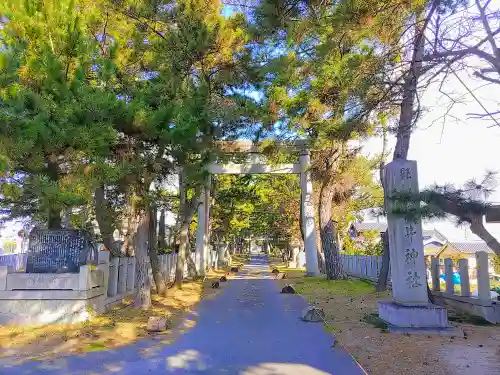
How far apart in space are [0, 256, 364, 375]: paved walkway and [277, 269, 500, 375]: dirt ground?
35 cm

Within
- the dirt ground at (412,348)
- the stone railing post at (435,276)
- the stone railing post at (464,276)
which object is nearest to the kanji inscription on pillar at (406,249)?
the dirt ground at (412,348)

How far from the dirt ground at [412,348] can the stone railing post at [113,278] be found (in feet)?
17.1

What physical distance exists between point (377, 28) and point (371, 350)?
15.0ft

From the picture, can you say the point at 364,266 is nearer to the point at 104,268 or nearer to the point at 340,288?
the point at 340,288

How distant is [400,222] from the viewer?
27.2ft

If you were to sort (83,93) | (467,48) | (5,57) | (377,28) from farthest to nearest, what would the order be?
(83,93) < (5,57) < (377,28) < (467,48)

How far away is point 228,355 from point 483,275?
5386mm

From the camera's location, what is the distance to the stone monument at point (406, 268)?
7707 millimetres

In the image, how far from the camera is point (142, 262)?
10484 mm

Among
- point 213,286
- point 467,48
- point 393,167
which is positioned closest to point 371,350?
point 393,167

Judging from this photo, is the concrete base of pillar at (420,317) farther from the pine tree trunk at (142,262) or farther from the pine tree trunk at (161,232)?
the pine tree trunk at (161,232)

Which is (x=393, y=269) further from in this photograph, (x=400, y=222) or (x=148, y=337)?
(x=148, y=337)

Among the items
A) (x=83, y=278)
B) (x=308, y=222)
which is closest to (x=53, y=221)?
(x=83, y=278)

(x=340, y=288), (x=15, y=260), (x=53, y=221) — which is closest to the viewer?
(x=53, y=221)
